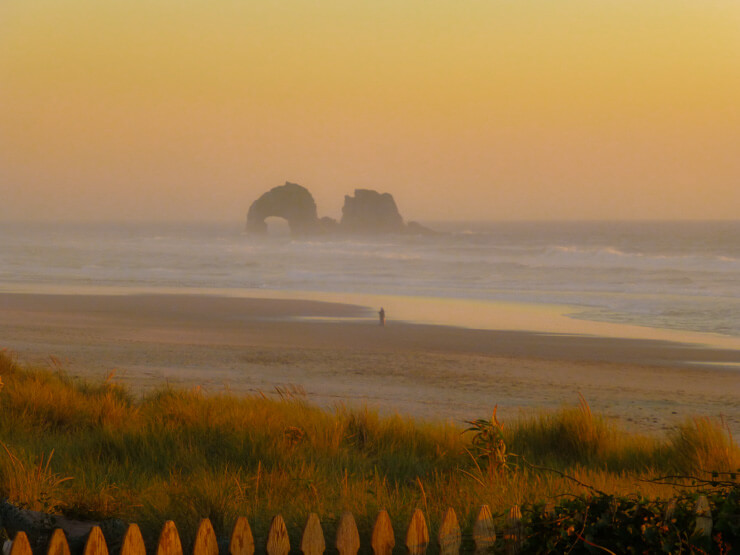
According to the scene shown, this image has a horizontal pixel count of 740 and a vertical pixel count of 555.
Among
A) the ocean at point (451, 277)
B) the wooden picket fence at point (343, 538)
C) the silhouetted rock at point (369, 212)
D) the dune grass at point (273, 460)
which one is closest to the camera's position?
the wooden picket fence at point (343, 538)

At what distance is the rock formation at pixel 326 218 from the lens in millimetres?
145125

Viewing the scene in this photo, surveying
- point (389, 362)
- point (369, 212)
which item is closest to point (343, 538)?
point (389, 362)

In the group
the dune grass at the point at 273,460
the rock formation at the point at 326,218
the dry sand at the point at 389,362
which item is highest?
the rock formation at the point at 326,218

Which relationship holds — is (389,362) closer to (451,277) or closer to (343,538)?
(343,538)

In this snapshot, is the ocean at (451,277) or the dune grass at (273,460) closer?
the dune grass at (273,460)

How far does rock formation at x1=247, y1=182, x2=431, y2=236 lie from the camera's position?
145125 millimetres

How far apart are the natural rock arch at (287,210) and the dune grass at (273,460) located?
444 ft

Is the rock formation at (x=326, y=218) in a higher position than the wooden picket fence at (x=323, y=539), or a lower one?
higher

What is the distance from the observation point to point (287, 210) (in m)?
147

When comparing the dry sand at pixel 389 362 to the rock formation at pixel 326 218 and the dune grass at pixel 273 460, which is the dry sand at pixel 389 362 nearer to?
the dune grass at pixel 273 460

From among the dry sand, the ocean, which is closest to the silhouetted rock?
the ocean

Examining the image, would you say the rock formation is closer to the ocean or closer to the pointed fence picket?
the ocean

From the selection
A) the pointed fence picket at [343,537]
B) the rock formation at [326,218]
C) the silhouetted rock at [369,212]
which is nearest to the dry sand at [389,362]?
the pointed fence picket at [343,537]

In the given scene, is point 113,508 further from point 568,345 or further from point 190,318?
point 190,318
